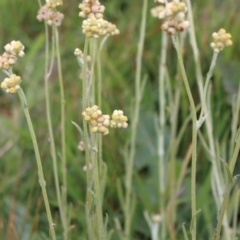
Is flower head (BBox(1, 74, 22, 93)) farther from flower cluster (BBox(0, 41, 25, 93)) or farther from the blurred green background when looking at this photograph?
the blurred green background

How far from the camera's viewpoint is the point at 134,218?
1111 mm

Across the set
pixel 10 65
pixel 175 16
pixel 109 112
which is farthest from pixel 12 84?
pixel 109 112

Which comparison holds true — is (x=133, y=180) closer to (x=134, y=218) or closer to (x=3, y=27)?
(x=134, y=218)

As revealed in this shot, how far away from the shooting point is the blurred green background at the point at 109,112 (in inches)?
43.8

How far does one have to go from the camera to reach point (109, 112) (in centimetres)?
125

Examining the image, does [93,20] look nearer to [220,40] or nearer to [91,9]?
[91,9]

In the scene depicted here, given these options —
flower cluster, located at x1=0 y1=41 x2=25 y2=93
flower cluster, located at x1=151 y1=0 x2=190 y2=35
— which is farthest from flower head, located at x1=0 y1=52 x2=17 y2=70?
flower cluster, located at x1=151 y1=0 x2=190 y2=35

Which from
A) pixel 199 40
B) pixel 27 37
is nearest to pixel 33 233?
pixel 199 40

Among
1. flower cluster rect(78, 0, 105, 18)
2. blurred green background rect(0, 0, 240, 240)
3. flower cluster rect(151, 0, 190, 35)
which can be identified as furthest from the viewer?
blurred green background rect(0, 0, 240, 240)

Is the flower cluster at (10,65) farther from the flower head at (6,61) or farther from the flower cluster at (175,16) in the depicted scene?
the flower cluster at (175,16)

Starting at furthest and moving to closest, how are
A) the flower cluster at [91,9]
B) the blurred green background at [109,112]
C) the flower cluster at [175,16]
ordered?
1. the blurred green background at [109,112]
2. the flower cluster at [91,9]
3. the flower cluster at [175,16]

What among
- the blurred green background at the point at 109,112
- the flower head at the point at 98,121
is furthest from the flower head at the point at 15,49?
the blurred green background at the point at 109,112

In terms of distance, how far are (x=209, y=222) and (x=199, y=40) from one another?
0.63m

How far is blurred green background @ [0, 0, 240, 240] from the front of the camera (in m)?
1.11
